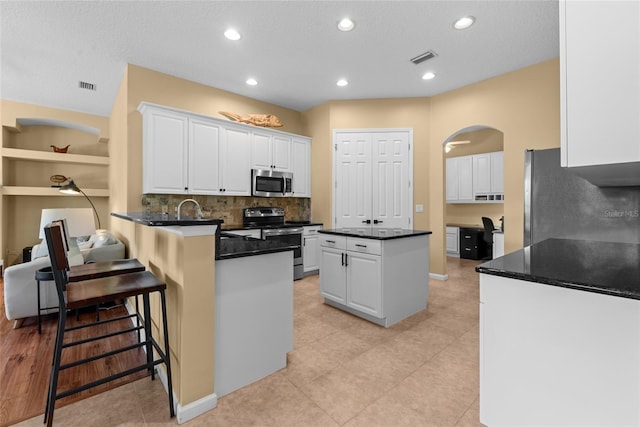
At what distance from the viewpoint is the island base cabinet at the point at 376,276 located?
2781 mm

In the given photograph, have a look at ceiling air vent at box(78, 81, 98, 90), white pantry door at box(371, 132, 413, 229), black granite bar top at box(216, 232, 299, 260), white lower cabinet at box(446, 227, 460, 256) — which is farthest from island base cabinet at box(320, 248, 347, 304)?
white lower cabinet at box(446, 227, 460, 256)

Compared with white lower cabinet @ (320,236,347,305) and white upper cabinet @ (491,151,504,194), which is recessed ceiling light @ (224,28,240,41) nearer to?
white lower cabinet @ (320,236,347,305)

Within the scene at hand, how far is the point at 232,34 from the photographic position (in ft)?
9.70

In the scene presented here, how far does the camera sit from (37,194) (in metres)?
5.07

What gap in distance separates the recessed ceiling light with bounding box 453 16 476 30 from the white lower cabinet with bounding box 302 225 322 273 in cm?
321

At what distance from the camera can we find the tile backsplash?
3846 millimetres

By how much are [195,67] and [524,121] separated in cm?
425

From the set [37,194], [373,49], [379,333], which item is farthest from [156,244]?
[37,194]

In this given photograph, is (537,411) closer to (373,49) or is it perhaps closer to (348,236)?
(348,236)

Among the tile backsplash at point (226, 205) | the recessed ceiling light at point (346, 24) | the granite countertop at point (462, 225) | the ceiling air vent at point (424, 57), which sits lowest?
the granite countertop at point (462, 225)

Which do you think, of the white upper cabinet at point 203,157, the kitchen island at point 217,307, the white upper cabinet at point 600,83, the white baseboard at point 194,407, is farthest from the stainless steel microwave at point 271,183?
the white upper cabinet at point 600,83

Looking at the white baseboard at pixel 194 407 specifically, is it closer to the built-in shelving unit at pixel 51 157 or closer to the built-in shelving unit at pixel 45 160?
the built-in shelving unit at pixel 45 160

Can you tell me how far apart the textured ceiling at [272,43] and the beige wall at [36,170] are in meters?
0.78

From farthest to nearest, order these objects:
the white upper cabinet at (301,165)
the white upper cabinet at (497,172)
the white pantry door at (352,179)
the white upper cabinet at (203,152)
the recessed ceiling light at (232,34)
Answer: the white upper cabinet at (497,172), the white upper cabinet at (301,165), the white pantry door at (352,179), the white upper cabinet at (203,152), the recessed ceiling light at (232,34)
